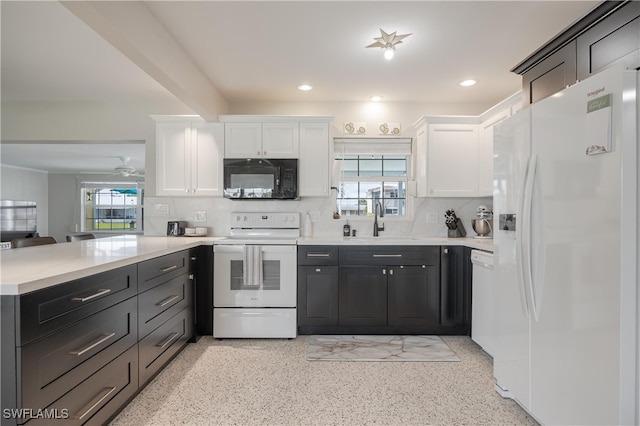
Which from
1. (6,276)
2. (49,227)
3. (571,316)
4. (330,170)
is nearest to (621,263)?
(571,316)

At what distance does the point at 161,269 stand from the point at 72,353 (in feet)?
3.10

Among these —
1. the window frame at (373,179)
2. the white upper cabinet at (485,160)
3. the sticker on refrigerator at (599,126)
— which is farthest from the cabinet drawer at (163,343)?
the white upper cabinet at (485,160)

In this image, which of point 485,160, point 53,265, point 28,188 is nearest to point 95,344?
point 53,265

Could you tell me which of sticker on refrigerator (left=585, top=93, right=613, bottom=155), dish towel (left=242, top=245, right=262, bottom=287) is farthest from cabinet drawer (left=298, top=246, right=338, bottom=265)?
sticker on refrigerator (left=585, top=93, right=613, bottom=155)

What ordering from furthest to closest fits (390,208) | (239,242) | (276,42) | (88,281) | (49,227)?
(49,227)
(390,208)
(239,242)
(276,42)
(88,281)

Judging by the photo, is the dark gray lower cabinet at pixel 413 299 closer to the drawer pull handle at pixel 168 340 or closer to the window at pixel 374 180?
the window at pixel 374 180

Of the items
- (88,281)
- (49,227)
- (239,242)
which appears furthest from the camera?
(49,227)

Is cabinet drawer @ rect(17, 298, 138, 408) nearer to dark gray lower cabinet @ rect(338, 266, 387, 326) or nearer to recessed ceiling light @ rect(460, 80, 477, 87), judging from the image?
dark gray lower cabinet @ rect(338, 266, 387, 326)

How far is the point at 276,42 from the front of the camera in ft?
8.45

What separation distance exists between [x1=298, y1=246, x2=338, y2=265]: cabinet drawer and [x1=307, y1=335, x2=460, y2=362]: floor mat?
70 centimetres

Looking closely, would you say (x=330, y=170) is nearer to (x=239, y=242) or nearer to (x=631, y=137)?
(x=239, y=242)

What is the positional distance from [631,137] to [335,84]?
258cm

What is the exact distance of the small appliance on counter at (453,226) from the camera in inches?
148

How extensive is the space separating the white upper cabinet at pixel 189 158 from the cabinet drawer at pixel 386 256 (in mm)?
1510
